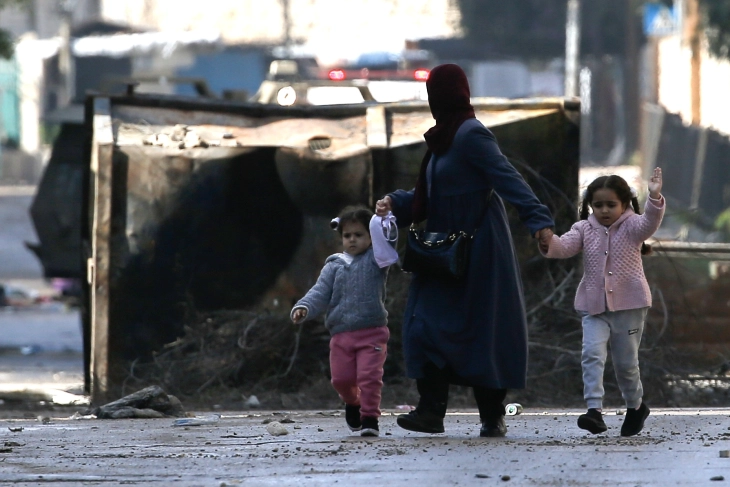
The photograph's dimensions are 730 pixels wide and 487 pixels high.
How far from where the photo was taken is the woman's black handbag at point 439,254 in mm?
5695

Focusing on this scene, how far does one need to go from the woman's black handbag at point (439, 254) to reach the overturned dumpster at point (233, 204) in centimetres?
287

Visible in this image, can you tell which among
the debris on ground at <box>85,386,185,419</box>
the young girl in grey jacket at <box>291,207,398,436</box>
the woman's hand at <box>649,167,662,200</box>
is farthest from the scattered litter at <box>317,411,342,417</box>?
the woman's hand at <box>649,167,662,200</box>

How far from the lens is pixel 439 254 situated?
572 cm

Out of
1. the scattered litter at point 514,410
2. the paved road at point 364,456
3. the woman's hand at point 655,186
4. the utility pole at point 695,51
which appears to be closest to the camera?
the paved road at point 364,456

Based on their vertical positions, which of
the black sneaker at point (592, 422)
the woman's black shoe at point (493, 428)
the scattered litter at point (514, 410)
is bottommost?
the scattered litter at point (514, 410)

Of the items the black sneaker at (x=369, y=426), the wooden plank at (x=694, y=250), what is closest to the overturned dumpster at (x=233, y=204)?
the wooden plank at (x=694, y=250)

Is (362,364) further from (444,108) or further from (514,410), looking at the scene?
(514,410)

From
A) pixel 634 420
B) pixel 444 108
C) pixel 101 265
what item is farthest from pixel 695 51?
pixel 634 420

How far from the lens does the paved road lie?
4.66m

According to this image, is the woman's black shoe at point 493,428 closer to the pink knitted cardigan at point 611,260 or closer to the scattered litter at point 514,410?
the pink knitted cardigan at point 611,260

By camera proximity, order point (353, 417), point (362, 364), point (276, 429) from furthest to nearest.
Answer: point (276, 429)
point (353, 417)
point (362, 364)

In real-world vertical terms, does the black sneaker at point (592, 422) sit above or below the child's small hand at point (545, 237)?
below

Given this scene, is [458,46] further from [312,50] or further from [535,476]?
[535,476]

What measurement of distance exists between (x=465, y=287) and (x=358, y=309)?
45cm
